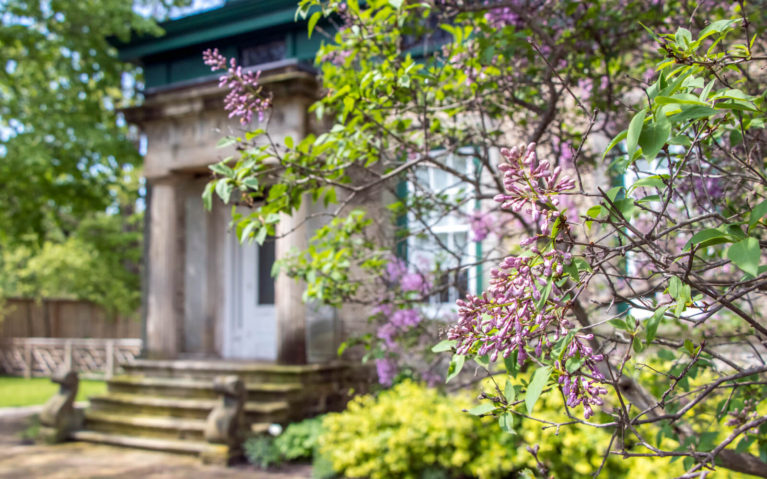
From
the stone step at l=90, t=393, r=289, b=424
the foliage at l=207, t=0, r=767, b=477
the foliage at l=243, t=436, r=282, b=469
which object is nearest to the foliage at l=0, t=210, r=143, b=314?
the stone step at l=90, t=393, r=289, b=424

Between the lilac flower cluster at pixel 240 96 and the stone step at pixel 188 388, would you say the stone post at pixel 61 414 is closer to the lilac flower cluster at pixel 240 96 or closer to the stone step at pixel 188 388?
the stone step at pixel 188 388

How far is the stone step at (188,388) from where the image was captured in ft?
27.7

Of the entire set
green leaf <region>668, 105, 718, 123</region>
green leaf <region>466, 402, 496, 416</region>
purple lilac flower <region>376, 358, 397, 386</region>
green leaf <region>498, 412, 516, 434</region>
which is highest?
green leaf <region>668, 105, 718, 123</region>

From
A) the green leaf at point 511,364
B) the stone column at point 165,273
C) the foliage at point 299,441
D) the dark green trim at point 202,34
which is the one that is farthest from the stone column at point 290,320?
the green leaf at point 511,364

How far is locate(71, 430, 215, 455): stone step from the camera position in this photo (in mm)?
7996

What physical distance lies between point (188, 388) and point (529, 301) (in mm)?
8125

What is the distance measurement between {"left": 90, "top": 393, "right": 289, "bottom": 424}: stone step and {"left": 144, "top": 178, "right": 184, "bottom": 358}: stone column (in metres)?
0.83

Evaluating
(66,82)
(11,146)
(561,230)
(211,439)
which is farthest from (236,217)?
(66,82)

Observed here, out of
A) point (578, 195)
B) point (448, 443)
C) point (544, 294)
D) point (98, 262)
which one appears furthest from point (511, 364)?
point (98, 262)

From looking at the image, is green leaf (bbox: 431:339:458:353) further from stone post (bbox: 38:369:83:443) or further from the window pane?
the window pane

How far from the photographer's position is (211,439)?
771 cm

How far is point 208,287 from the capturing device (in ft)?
35.6

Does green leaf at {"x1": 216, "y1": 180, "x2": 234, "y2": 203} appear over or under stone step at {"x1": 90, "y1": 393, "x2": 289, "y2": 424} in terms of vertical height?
over

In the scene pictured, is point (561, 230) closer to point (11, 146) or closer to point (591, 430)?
point (591, 430)
